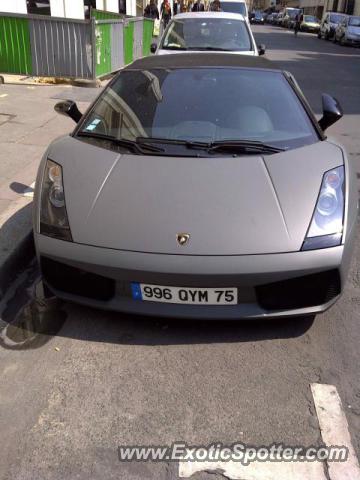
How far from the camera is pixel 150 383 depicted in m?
2.67

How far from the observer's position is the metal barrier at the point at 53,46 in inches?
404

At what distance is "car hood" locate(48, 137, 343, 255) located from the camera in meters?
2.70

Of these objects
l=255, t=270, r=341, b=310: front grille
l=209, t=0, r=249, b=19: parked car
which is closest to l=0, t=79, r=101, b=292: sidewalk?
l=255, t=270, r=341, b=310: front grille

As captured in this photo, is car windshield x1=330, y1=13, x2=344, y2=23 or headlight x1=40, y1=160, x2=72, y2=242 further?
car windshield x1=330, y1=13, x2=344, y2=23

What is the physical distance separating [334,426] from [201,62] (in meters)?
2.99

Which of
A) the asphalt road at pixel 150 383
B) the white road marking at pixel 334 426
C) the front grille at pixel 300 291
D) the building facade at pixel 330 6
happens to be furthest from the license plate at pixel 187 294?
the building facade at pixel 330 6

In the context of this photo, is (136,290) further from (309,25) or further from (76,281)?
(309,25)

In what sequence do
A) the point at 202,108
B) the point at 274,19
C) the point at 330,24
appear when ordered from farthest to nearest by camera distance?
the point at 274,19
the point at 330,24
the point at 202,108

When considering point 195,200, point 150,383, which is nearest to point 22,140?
point 195,200

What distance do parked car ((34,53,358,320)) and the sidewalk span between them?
91 centimetres

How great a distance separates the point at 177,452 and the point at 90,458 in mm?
377

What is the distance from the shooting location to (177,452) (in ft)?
A: 7.36

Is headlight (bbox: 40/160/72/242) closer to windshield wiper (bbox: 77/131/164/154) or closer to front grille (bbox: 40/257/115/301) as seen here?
front grille (bbox: 40/257/115/301)

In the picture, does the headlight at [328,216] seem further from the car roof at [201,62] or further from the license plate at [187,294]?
the car roof at [201,62]
